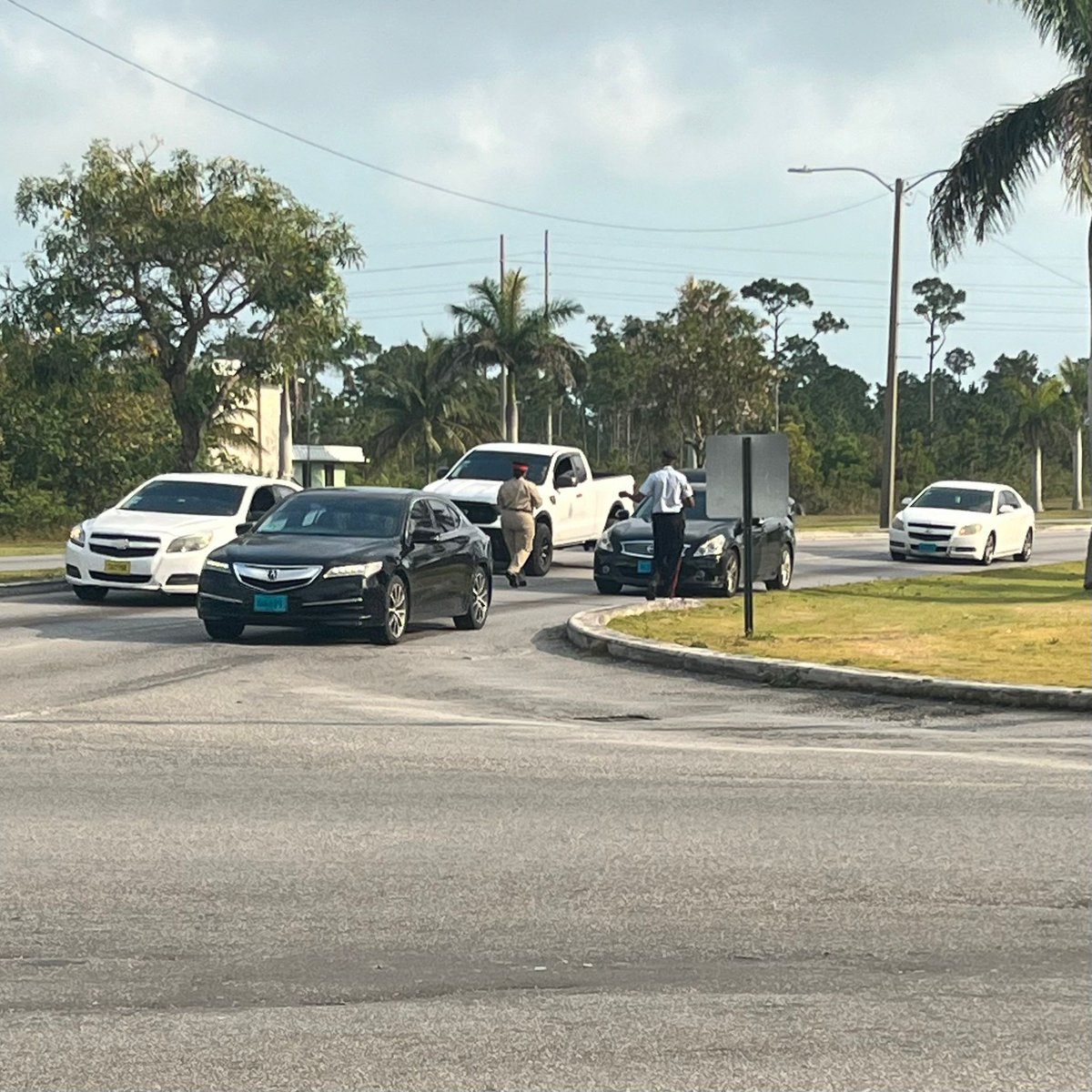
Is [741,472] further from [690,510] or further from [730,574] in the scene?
[690,510]

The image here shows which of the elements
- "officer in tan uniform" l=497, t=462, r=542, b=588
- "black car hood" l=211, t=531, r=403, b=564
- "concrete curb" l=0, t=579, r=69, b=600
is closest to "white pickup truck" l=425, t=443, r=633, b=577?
"officer in tan uniform" l=497, t=462, r=542, b=588

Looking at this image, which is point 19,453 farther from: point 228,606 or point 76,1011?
point 76,1011

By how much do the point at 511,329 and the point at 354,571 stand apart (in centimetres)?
4201

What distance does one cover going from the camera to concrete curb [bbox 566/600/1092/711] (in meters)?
14.0

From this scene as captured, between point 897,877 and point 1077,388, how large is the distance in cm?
7619

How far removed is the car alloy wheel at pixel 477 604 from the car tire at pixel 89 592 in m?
4.88

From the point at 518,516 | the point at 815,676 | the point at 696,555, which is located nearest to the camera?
the point at 815,676

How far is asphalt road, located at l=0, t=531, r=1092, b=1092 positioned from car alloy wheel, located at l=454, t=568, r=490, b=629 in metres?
6.55

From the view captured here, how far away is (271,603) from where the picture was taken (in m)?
18.2

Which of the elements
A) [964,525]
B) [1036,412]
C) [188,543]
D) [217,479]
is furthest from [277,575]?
[1036,412]

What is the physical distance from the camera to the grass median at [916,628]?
1639 centimetres

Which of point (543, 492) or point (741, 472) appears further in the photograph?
point (543, 492)

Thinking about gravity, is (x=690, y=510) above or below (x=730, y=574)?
above

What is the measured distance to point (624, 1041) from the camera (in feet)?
18.6
